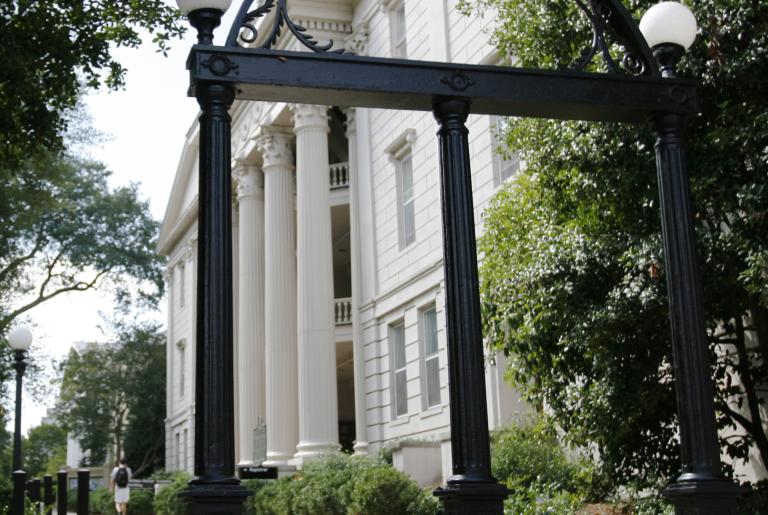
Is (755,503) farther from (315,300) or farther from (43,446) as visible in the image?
(43,446)

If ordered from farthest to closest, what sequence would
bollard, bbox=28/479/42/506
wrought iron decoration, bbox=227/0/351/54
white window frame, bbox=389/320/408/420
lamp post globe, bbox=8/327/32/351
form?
white window frame, bbox=389/320/408/420 < bollard, bbox=28/479/42/506 < lamp post globe, bbox=8/327/32/351 < wrought iron decoration, bbox=227/0/351/54

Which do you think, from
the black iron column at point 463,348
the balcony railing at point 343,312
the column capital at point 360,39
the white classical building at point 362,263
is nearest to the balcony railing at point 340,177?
the white classical building at point 362,263

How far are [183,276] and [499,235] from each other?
38.5 metres

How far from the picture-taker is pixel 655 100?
8.20 meters

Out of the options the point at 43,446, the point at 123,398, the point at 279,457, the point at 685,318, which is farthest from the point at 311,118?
the point at 43,446

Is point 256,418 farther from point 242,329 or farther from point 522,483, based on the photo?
point 522,483

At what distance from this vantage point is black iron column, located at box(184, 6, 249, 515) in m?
6.41

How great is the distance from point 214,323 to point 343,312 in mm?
24132

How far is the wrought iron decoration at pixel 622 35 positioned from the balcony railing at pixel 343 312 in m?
21.7

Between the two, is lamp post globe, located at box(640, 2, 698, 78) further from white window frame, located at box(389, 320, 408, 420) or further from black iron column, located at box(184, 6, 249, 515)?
white window frame, located at box(389, 320, 408, 420)

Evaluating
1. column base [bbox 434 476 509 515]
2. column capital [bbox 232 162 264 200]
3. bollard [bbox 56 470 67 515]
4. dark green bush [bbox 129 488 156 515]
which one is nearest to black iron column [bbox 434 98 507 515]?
column base [bbox 434 476 509 515]

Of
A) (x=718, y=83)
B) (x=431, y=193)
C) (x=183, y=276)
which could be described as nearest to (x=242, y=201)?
(x=431, y=193)

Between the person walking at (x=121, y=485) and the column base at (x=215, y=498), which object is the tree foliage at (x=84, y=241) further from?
the column base at (x=215, y=498)

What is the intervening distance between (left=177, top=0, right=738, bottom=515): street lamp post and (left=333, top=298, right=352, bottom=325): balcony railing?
22.0 m
